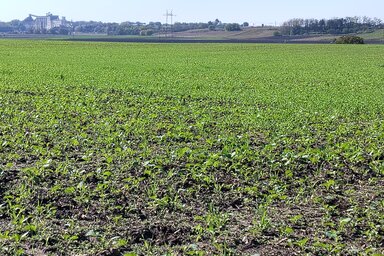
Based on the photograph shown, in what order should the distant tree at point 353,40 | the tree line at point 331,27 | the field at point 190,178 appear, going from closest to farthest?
the field at point 190,178
the distant tree at point 353,40
the tree line at point 331,27

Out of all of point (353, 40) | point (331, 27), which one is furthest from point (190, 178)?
point (331, 27)

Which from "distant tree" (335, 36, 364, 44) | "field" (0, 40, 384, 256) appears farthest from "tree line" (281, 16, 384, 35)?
"field" (0, 40, 384, 256)

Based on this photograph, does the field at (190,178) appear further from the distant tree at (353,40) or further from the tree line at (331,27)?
the tree line at (331,27)

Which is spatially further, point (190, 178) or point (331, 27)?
point (331, 27)

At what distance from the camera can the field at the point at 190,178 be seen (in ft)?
21.5

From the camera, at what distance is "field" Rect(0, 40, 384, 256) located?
6.55 m

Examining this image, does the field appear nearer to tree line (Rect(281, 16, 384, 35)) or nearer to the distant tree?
the distant tree

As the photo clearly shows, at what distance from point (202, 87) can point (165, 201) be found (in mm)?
15419

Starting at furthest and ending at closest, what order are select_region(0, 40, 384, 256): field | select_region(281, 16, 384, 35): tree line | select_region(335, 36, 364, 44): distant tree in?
select_region(281, 16, 384, 35): tree line < select_region(335, 36, 364, 44): distant tree < select_region(0, 40, 384, 256): field

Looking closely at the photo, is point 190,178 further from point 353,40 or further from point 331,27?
point 331,27

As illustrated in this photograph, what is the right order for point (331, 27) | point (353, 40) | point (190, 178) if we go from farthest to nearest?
point (331, 27)
point (353, 40)
point (190, 178)

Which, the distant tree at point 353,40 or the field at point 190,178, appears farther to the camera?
the distant tree at point 353,40

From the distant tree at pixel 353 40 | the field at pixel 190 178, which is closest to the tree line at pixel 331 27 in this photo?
the distant tree at pixel 353 40

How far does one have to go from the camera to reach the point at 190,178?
29.0 feet
